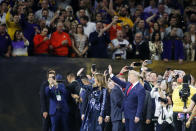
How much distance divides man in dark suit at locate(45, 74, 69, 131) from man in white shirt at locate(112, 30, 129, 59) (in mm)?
1966

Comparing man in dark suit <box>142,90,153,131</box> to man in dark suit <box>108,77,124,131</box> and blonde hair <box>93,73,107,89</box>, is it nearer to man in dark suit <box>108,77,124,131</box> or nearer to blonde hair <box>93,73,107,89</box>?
man in dark suit <box>108,77,124,131</box>

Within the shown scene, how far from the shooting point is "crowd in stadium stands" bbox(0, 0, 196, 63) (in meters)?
16.5

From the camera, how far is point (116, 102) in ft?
50.9

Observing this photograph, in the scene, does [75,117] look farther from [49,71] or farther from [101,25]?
[101,25]

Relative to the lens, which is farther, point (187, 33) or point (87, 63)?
point (187, 33)

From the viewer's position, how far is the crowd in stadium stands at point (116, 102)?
14625 mm

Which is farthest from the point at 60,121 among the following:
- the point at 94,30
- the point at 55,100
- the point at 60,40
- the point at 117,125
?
the point at 94,30

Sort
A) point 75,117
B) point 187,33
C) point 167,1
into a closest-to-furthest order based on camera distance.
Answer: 1. point 75,117
2. point 187,33
3. point 167,1

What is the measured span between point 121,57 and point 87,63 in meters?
1.00

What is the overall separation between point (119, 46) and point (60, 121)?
8.97 feet

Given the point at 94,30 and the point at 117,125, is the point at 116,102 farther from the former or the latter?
the point at 94,30

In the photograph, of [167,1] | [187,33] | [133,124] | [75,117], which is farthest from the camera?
[167,1]

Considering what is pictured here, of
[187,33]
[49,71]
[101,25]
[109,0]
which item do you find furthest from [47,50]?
[187,33]

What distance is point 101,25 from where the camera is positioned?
17172 millimetres
